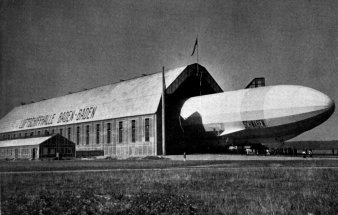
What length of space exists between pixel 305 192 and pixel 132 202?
876 cm

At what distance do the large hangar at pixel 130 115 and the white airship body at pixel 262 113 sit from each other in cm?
774

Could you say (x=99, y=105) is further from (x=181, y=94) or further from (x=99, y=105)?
(x=181, y=94)

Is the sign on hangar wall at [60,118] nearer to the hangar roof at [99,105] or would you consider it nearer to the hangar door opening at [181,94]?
the hangar roof at [99,105]

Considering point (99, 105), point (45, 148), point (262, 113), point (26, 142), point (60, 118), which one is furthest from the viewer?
point (60, 118)

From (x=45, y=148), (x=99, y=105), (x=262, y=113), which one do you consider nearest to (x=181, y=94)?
(x=99, y=105)

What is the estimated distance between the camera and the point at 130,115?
258 feet

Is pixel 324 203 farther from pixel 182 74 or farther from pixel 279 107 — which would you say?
pixel 182 74

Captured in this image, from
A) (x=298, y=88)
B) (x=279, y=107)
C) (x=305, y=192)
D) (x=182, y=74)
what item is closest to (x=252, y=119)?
(x=279, y=107)

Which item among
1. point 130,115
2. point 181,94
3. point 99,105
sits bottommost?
point 130,115

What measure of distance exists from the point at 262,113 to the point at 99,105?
156 ft

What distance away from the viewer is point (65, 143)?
8206 centimetres

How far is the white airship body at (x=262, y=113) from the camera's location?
53250 mm

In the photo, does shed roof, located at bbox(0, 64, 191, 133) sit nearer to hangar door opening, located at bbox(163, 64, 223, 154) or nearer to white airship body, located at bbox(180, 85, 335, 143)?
hangar door opening, located at bbox(163, 64, 223, 154)

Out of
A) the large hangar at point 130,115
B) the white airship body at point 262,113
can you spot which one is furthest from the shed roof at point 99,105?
the white airship body at point 262,113
